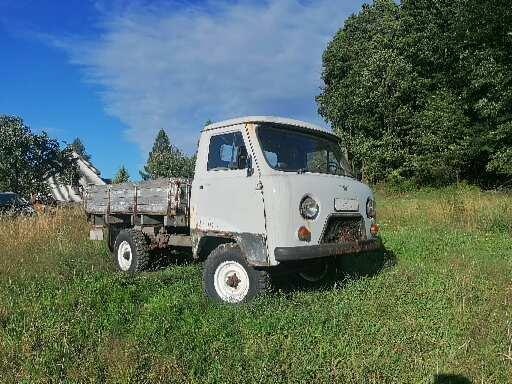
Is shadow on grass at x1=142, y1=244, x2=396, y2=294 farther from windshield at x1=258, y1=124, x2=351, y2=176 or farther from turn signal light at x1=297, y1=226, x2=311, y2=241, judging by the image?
windshield at x1=258, y1=124, x2=351, y2=176

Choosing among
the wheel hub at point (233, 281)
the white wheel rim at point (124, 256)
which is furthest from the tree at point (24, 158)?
the wheel hub at point (233, 281)

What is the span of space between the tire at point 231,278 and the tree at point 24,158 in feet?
106


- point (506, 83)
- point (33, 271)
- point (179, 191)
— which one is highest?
point (506, 83)

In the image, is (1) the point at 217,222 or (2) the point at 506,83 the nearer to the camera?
(1) the point at 217,222

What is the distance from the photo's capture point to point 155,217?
8211 mm

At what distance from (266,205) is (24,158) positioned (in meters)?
34.4

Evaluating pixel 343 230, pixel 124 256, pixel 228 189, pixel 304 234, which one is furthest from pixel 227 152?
pixel 124 256

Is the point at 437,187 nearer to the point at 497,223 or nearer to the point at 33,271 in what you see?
the point at 497,223

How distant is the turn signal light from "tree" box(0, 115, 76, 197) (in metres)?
33.4

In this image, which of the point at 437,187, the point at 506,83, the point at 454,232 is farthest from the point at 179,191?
the point at 437,187

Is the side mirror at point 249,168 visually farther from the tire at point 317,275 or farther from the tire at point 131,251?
the tire at point 131,251

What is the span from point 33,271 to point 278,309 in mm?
4210

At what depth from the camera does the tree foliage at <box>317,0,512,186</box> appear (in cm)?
2300

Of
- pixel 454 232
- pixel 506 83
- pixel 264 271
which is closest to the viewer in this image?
pixel 264 271
